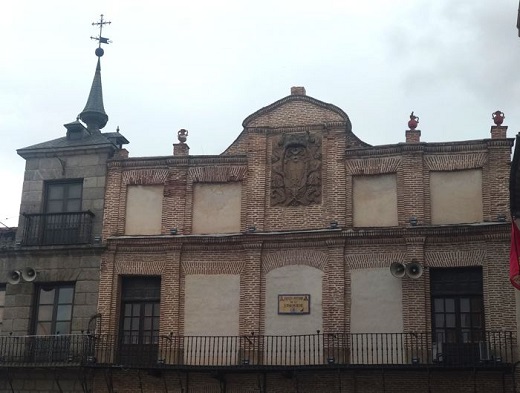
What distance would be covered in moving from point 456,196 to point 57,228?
1239 centimetres

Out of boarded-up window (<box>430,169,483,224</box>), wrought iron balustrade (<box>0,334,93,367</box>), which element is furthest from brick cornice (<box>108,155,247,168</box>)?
boarded-up window (<box>430,169,483,224</box>)

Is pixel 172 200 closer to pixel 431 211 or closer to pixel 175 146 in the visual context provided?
pixel 175 146

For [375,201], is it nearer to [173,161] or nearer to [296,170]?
[296,170]

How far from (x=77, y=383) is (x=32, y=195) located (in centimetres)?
645

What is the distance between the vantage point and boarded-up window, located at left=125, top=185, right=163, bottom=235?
2469 centimetres

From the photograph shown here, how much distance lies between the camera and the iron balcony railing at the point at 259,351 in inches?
835

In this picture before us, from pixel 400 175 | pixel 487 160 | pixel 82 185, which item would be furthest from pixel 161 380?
pixel 487 160

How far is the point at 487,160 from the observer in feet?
74.0

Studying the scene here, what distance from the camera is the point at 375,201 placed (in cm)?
2327

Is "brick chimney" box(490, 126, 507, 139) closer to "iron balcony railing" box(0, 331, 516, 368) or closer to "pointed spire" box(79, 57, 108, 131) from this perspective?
"iron balcony railing" box(0, 331, 516, 368)

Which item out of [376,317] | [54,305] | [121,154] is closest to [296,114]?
[121,154]

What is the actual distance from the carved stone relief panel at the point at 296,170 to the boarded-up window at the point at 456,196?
3.43 metres

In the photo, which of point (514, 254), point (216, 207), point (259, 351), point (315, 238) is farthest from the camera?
point (216, 207)

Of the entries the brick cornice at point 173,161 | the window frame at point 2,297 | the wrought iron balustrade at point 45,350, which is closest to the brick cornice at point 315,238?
the brick cornice at point 173,161
